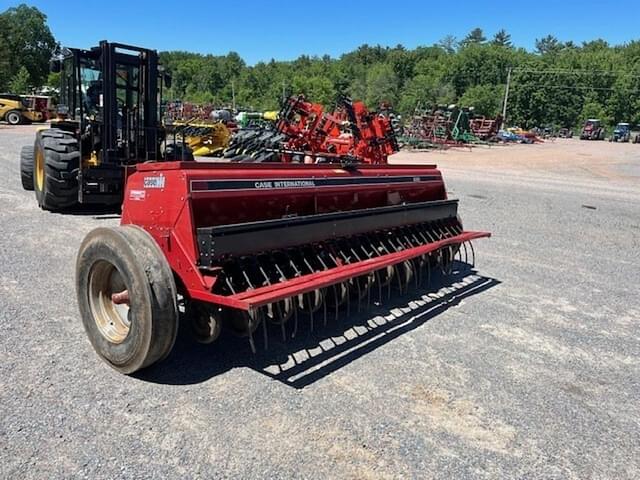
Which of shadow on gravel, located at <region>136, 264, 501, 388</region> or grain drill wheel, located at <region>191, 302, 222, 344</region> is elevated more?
grain drill wheel, located at <region>191, 302, 222, 344</region>

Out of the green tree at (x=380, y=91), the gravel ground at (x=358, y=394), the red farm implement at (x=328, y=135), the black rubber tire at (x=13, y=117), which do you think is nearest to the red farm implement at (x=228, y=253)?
the gravel ground at (x=358, y=394)

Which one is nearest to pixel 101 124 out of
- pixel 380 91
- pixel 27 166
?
pixel 27 166

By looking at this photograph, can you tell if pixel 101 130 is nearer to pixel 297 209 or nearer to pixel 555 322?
pixel 297 209

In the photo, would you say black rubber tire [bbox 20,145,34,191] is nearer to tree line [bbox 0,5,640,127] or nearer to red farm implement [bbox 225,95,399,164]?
red farm implement [bbox 225,95,399,164]

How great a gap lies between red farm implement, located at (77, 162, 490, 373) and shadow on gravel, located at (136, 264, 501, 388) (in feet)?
0.49

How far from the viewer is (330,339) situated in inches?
171

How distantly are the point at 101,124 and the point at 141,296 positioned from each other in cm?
612

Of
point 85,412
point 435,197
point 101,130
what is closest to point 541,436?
point 85,412

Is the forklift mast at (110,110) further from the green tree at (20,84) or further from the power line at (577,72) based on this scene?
the power line at (577,72)

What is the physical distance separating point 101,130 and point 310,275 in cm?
614

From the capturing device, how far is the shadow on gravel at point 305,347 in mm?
3717

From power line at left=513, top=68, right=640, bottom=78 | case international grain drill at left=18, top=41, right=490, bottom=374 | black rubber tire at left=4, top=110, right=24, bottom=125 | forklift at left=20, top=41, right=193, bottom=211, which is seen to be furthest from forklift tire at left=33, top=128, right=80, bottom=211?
power line at left=513, top=68, right=640, bottom=78

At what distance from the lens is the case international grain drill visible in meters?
3.45

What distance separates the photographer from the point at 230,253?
3.63 metres
